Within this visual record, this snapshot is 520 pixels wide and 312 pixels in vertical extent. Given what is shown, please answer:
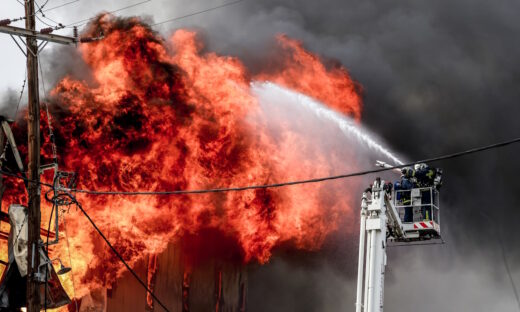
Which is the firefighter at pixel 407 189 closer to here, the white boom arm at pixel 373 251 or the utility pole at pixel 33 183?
the white boom arm at pixel 373 251

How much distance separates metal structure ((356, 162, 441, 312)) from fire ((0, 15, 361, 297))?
831 centimetres

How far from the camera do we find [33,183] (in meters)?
17.0

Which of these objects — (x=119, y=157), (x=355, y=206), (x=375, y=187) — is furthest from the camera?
(x=355, y=206)

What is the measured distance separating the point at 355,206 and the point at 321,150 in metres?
3.03

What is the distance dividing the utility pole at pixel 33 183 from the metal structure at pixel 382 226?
8.69 meters

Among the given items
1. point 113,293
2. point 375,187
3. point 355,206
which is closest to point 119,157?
point 113,293

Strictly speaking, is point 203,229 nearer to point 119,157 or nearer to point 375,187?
point 119,157

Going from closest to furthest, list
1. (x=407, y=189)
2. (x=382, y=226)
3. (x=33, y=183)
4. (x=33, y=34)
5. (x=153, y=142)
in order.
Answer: (x=382, y=226)
(x=407, y=189)
(x=33, y=183)
(x=33, y=34)
(x=153, y=142)

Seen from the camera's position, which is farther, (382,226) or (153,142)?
(153,142)

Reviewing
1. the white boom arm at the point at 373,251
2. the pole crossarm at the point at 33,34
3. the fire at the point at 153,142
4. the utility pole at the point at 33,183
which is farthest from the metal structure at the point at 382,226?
the pole crossarm at the point at 33,34

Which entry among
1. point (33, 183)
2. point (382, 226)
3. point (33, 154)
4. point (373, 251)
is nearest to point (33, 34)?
point (33, 154)

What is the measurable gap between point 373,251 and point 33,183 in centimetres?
940

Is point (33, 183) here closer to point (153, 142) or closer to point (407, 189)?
point (153, 142)

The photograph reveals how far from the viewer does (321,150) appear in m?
24.5
